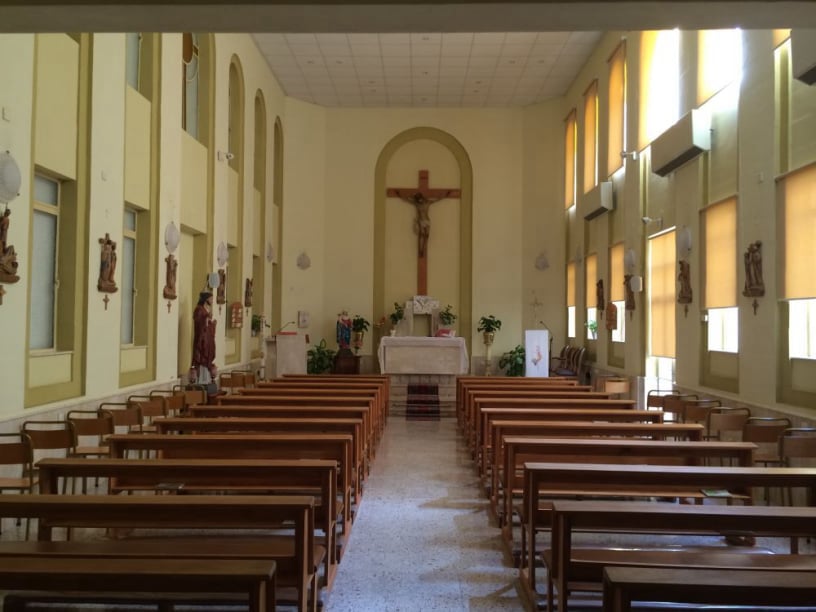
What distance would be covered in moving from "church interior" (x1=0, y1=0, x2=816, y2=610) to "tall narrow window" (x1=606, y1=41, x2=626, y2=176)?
0.07 meters

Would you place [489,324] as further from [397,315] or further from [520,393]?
[520,393]

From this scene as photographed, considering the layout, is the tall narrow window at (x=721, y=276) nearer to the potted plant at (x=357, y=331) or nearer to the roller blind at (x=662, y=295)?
the roller blind at (x=662, y=295)

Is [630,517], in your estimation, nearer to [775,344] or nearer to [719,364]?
[775,344]

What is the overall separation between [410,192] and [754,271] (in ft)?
36.1

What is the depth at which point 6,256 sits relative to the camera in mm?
5508

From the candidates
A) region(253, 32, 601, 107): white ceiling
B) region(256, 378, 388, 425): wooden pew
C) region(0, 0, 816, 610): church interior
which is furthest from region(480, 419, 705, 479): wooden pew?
region(253, 32, 601, 107): white ceiling

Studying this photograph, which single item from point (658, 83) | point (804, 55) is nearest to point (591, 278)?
point (658, 83)

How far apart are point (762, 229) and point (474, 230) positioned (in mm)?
10438

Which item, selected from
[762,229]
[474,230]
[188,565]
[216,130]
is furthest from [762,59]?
[474,230]

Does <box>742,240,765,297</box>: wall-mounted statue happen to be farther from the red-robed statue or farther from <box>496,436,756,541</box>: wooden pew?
the red-robed statue

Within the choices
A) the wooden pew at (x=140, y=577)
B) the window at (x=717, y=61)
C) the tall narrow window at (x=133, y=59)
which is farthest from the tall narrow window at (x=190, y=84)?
the wooden pew at (x=140, y=577)

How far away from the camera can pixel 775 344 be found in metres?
6.64

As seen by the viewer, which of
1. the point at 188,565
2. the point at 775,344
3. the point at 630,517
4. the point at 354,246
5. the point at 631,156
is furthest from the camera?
the point at 354,246

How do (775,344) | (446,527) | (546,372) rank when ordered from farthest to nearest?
(546,372) → (775,344) → (446,527)
